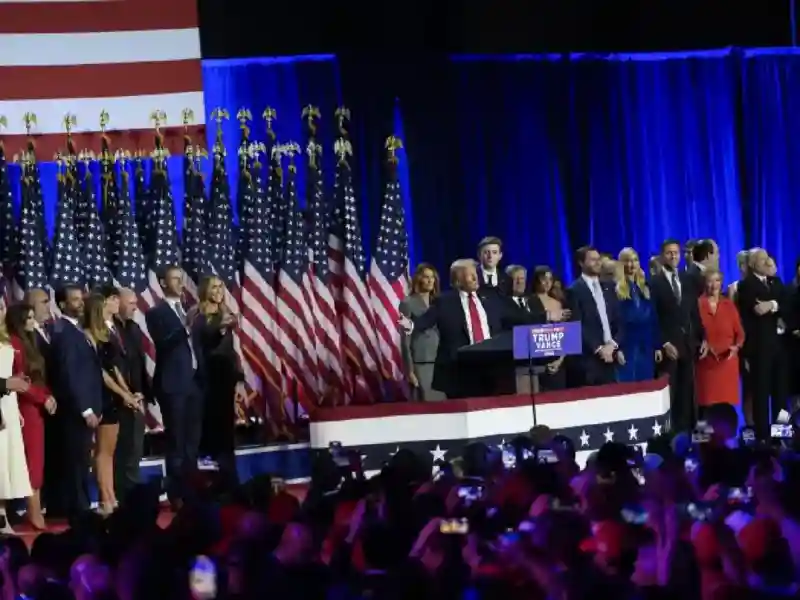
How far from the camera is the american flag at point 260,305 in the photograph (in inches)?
478

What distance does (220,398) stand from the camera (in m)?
11.0

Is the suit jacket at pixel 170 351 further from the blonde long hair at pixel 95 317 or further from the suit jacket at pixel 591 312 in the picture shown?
the suit jacket at pixel 591 312

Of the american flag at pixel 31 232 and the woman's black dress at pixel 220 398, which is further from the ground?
the american flag at pixel 31 232

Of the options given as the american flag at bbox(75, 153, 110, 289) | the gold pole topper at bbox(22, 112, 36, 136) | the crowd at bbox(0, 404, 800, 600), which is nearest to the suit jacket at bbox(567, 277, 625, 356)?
the american flag at bbox(75, 153, 110, 289)

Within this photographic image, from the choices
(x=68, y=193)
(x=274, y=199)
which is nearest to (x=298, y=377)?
(x=274, y=199)

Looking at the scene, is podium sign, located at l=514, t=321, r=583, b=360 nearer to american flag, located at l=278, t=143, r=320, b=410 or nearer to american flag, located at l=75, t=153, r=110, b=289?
american flag, located at l=278, t=143, r=320, b=410

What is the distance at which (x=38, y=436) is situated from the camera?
385 inches

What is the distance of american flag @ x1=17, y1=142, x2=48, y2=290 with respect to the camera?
11398 millimetres

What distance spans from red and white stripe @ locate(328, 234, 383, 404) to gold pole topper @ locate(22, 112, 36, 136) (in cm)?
240

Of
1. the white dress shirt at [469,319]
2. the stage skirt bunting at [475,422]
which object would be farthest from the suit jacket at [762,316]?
the white dress shirt at [469,319]

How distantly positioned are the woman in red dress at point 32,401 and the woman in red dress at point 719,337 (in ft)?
15.1

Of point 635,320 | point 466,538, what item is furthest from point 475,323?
point 466,538

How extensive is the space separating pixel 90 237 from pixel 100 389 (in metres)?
2.02

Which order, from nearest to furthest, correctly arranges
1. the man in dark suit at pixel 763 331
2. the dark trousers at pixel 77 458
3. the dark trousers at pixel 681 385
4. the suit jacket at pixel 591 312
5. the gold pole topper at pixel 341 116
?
the dark trousers at pixel 77 458 → the suit jacket at pixel 591 312 → the dark trousers at pixel 681 385 → the man in dark suit at pixel 763 331 → the gold pole topper at pixel 341 116
